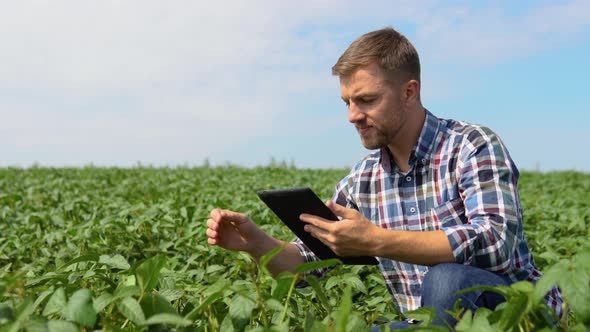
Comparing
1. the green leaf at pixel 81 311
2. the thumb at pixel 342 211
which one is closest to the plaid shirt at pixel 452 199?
the thumb at pixel 342 211

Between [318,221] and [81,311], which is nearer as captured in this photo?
[81,311]

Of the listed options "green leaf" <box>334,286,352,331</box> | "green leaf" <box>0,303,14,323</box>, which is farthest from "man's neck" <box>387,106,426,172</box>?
"green leaf" <box>0,303,14,323</box>

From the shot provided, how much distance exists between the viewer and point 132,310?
1704 millimetres

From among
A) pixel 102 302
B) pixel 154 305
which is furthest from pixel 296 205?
pixel 102 302

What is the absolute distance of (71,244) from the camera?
467 cm

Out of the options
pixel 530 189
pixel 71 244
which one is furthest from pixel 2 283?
pixel 530 189

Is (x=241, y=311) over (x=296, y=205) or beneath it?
beneath

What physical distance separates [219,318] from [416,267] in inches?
53.7

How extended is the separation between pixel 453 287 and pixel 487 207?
1.38ft

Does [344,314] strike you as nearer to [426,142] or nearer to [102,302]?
[102,302]

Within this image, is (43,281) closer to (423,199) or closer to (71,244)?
(423,199)

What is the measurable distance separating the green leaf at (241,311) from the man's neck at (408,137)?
1.52 meters

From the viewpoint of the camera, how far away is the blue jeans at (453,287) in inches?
93.1

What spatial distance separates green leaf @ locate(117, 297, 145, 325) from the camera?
66.3 inches
